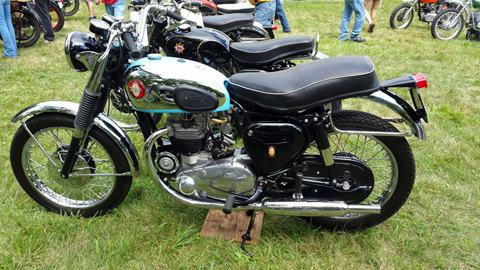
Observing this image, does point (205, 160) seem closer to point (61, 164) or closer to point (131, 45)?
point (131, 45)

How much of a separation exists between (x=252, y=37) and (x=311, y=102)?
2543 millimetres


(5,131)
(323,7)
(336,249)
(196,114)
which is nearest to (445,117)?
(336,249)

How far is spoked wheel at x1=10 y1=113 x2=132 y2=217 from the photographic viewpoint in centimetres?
221

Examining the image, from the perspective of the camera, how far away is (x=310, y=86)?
1.78 meters

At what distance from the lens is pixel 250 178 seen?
205cm

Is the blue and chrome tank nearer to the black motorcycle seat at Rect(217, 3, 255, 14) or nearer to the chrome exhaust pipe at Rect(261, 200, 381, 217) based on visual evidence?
A: the chrome exhaust pipe at Rect(261, 200, 381, 217)

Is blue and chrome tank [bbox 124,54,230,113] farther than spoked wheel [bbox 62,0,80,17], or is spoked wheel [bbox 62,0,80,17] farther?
spoked wheel [bbox 62,0,80,17]

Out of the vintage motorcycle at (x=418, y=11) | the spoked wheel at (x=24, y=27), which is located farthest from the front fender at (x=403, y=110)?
the vintage motorcycle at (x=418, y=11)

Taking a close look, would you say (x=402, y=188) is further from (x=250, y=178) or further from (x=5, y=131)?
(x=5, y=131)

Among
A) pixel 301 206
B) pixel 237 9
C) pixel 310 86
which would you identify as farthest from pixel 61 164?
pixel 237 9

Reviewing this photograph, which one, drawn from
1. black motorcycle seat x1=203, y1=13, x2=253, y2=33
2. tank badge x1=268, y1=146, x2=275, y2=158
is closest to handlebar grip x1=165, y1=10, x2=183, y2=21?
tank badge x1=268, y1=146, x2=275, y2=158

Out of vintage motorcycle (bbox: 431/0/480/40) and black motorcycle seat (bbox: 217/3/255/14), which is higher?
black motorcycle seat (bbox: 217/3/255/14)

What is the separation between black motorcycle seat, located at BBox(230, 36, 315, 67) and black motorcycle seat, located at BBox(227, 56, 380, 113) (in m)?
1.20

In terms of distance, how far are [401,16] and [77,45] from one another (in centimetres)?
936
